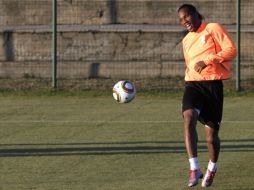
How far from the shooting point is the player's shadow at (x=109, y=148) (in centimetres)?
1316

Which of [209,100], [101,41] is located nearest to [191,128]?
[209,100]

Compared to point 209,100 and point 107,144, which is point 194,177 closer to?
point 209,100

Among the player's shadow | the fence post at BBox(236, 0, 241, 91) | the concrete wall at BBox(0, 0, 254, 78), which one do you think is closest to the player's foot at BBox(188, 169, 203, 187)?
the player's shadow

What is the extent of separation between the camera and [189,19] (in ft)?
35.6

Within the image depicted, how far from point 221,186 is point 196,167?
326mm

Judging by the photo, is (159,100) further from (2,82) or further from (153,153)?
(153,153)

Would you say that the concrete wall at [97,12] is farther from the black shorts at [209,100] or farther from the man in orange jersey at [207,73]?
the black shorts at [209,100]

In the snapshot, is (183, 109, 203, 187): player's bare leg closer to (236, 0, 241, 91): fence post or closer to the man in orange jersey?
the man in orange jersey

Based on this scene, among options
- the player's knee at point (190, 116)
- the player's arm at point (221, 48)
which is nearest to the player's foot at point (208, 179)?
the player's knee at point (190, 116)

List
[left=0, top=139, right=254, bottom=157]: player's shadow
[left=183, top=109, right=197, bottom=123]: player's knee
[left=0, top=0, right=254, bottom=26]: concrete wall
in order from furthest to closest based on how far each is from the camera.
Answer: [left=0, top=0, right=254, bottom=26]: concrete wall
[left=0, top=139, right=254, bottom=157]: player's shadow
[left=183, top=109, right=197, bottom=123]: player's knee

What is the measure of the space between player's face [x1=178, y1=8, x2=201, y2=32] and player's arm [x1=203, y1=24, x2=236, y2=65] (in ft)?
0.64

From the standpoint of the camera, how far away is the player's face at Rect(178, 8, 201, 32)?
35.5 feet

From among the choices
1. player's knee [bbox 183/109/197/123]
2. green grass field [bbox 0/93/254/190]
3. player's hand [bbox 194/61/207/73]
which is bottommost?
green grass field [bbox 0/93/254/190]

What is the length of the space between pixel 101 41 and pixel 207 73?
457 inches
